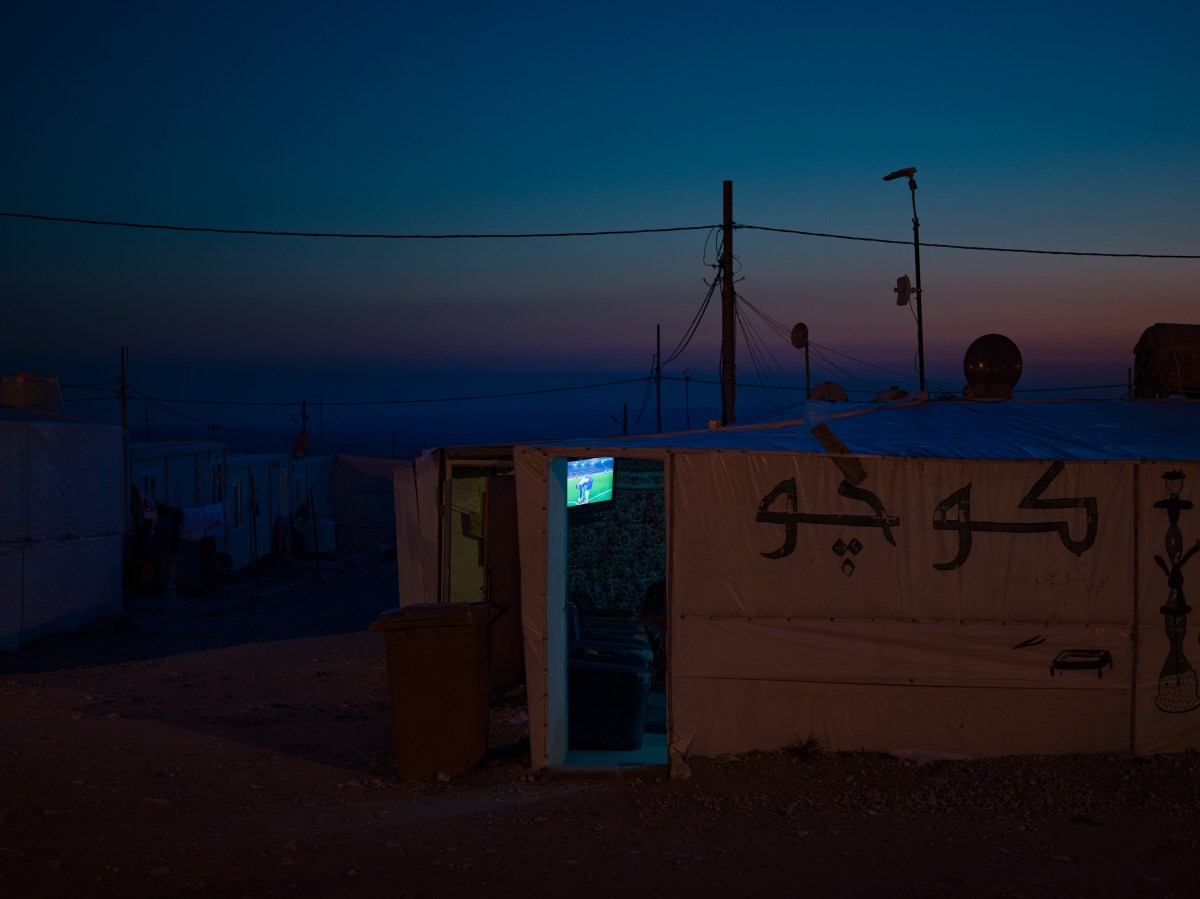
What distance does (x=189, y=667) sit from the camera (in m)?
11.9

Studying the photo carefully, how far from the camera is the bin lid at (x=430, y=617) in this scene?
6941 millimetres

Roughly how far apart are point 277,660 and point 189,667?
3.24 feet

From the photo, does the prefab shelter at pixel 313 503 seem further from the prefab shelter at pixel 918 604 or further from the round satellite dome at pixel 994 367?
the prefab shelter at pixel 918 604

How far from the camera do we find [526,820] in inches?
239

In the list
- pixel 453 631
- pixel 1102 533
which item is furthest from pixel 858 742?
pixel 453 631

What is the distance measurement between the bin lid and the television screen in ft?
16.3

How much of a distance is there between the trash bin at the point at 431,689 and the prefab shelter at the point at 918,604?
1.51ft

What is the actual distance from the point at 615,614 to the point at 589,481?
2.02m

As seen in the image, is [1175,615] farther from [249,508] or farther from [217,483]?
[249,508]

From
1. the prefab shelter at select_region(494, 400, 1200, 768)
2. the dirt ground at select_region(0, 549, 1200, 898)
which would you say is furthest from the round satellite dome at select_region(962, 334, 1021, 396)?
the dirt ground at select_region(0, 549, 1200, 898)

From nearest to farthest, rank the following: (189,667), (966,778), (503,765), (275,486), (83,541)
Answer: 1. (966,778)
2. (503,765)
3. (189,667)
4. (83,541)
5. (275,486)

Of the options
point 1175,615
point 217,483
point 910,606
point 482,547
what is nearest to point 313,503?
point 217,483

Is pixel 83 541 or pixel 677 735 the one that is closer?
pixel 677 735

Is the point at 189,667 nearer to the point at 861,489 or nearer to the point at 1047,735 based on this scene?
the point at 861,489
